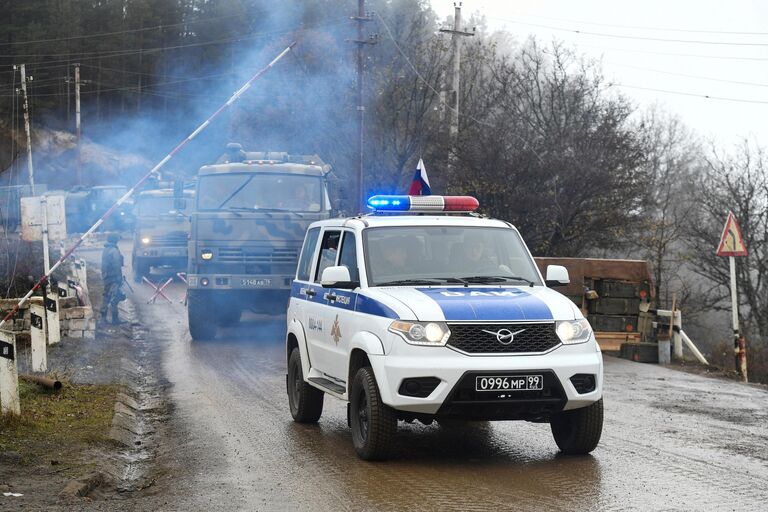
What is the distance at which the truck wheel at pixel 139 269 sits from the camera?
3256cm

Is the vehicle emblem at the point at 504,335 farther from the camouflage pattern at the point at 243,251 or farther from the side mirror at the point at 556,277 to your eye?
the camouflage pattern at the point at 243,251

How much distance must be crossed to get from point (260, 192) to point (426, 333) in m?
11.8

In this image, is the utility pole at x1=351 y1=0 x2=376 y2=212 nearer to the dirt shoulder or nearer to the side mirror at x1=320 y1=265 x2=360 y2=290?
the dirt shoulder

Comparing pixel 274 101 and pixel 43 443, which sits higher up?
pixel 274 101

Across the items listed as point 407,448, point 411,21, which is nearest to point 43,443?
point 407,448

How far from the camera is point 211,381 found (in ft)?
46.1

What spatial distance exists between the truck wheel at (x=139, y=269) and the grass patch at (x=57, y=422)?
2018 centimetres

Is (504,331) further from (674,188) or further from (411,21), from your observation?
(674,188)

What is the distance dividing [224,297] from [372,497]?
12398 millimetres

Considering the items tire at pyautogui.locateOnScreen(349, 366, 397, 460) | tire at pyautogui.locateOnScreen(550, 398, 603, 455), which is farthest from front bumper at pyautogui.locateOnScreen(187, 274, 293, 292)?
tire at pyautogui.locateOnScreen(550, 398, 603, 455)

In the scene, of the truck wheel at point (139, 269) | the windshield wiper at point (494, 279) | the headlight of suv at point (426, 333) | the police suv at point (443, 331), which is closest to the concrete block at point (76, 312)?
the police suv at point (443, 331)

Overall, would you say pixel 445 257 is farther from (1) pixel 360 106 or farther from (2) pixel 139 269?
(1) pixel 360 106

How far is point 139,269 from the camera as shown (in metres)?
32.9

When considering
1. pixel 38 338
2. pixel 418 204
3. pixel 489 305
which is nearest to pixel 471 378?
pixel 489 305
